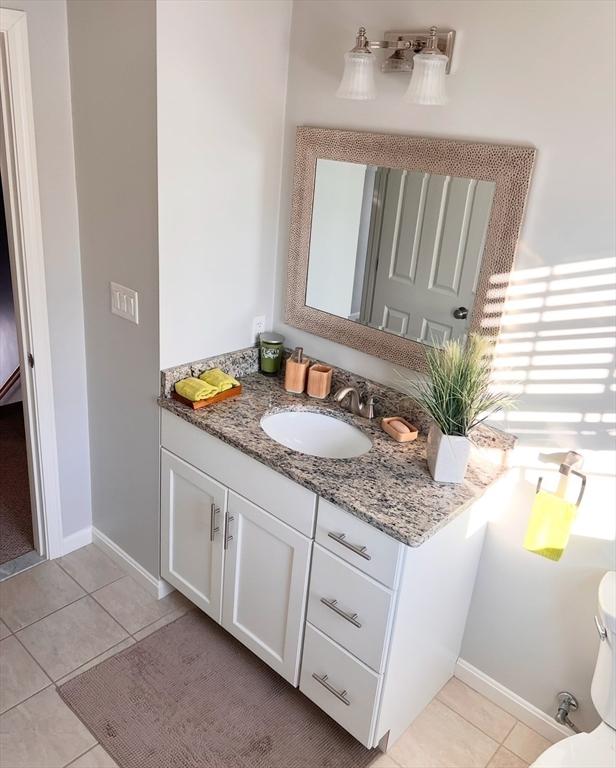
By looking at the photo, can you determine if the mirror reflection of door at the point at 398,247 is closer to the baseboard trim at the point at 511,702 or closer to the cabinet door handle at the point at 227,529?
the cabinet door handle at the point at 227,529

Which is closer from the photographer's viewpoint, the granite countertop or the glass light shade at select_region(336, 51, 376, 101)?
the granite countertop

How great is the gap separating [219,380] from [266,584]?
0.68 meters

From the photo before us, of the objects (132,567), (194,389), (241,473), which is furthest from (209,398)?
(132,567)

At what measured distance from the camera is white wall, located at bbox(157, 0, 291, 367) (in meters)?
1.91

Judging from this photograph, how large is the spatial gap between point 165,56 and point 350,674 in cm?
183

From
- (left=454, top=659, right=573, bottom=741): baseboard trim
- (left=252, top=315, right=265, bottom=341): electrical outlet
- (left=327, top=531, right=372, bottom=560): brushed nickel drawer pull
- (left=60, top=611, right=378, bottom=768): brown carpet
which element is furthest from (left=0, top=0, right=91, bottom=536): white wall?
(left=454, top=659, right=573, bottom=741): baseboard trim

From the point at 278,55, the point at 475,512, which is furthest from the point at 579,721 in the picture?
the point at 278,55

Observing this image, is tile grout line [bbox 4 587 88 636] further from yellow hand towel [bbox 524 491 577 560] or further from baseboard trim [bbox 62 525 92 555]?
yellow hand towel [bbox 524 491 577 560]

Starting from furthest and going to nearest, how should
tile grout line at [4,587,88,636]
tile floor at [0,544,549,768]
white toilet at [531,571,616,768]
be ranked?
tile grout line at [4,587,88,636] → tile floor at [0,544,549,768] → white toilet at [531,571,616,768]

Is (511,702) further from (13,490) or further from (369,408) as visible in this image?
(13,490)

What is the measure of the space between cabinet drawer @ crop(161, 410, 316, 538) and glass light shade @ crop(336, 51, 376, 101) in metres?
1.11

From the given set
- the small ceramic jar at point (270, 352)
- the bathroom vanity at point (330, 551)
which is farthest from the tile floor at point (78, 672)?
the small ceramic jar at point (270, 352)

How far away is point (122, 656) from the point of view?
2.24 metres

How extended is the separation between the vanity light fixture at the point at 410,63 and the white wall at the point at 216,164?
1.11 ft
